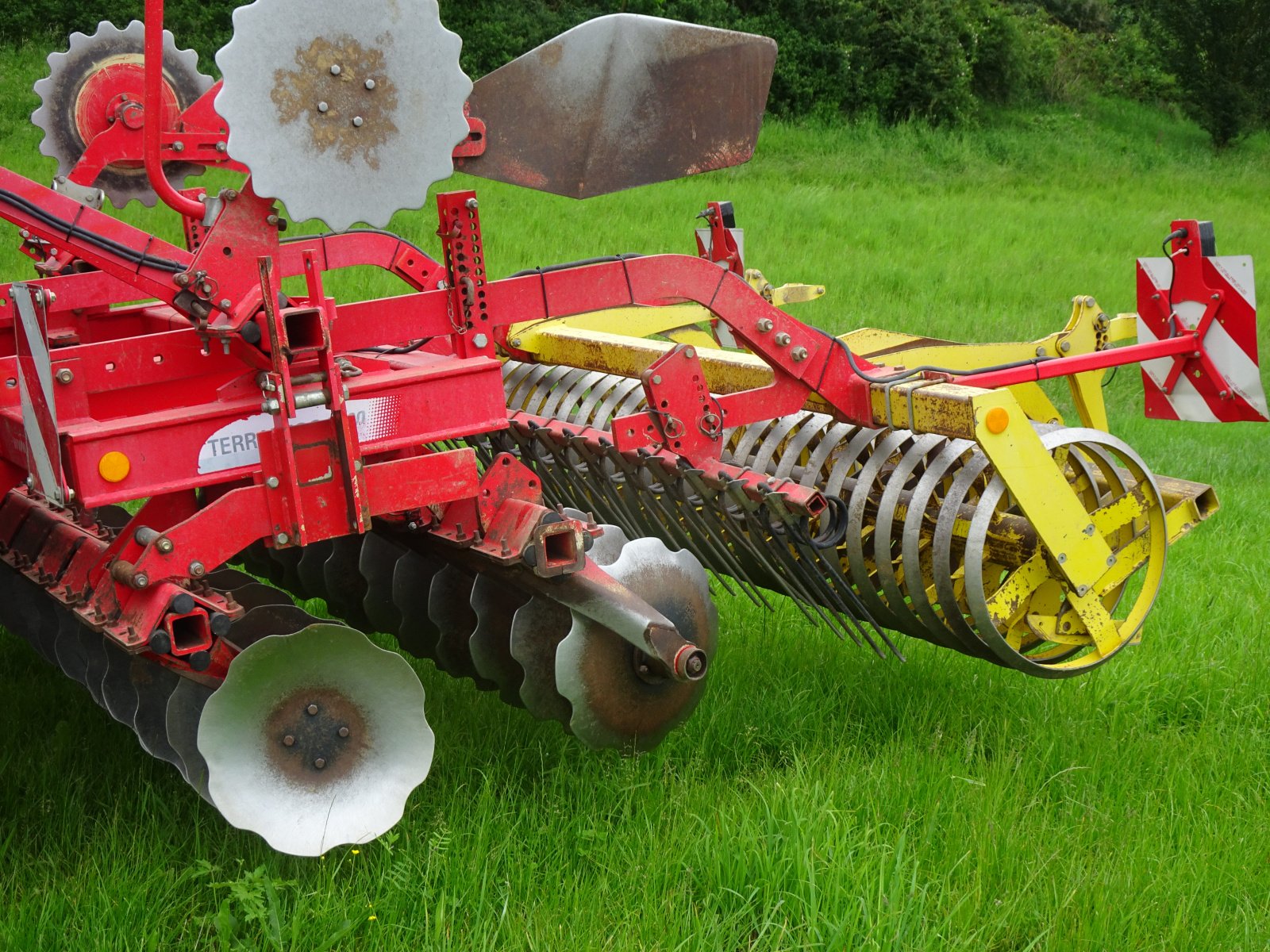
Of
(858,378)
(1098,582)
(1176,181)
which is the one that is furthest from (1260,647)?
(1176,181)

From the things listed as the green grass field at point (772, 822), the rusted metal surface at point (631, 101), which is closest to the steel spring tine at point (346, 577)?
the green grass field at point (772, 822)

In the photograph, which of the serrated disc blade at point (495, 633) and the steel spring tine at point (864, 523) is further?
the steel spring tine at point (864, 523)

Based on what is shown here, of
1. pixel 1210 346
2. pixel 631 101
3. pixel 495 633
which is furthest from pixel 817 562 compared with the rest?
pixel 1210 346

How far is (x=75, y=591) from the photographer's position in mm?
3072

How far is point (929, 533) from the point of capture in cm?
392

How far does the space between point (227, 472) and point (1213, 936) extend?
2335 mm

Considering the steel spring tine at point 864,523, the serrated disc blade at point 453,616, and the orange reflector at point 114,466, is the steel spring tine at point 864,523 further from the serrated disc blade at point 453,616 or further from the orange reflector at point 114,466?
Answer: the orange reflector at point 114,466

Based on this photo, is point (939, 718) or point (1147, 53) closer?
point (939, 718)

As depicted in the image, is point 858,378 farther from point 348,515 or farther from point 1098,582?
point 348,515

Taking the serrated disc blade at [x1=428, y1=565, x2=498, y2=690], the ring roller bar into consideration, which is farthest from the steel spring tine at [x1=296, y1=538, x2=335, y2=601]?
the ring roller bar

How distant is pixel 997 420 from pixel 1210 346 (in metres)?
1.63

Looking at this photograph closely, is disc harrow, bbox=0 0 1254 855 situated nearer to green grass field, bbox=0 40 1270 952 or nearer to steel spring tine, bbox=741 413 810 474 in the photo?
steel spring tine, bbox=741 413 810 474

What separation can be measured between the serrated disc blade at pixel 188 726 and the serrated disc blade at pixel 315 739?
10 cm

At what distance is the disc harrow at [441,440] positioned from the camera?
2770mm
